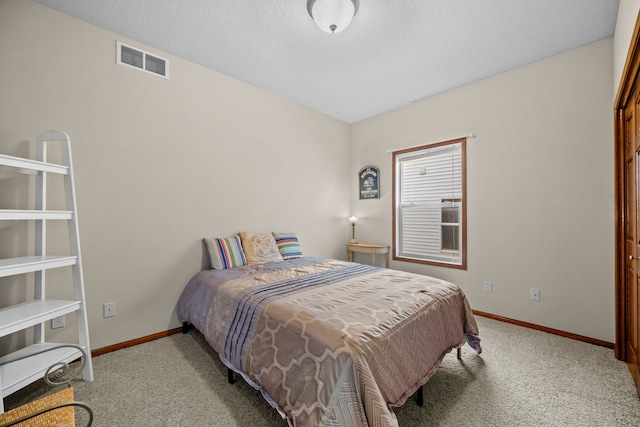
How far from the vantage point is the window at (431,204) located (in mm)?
3287

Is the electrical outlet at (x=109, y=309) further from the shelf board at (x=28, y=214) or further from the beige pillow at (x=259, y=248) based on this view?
the beige pillow at (x=259, y=248)

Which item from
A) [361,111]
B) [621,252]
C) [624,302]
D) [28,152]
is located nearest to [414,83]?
[361,111]

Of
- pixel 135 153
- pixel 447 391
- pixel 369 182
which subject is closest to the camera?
pixel 447 391

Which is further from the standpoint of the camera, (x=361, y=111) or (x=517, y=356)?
(x=361, y=111)

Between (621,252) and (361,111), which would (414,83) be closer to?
(361,111)

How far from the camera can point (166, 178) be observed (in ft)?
8.43

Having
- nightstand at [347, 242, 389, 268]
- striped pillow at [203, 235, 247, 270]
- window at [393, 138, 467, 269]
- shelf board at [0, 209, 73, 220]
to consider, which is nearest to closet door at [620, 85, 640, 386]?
window at [393, 138, 467, 269]

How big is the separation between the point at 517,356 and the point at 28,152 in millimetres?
4079

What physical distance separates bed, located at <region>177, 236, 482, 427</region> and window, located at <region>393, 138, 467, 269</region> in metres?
1.43

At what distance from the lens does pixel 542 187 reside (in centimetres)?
266

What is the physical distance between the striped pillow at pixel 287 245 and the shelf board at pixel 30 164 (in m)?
2.00

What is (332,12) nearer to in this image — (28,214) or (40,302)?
(28,214)

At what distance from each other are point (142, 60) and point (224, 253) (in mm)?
1947

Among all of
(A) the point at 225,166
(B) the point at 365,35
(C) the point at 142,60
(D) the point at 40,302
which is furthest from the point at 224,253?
(B) the point at 365,35
